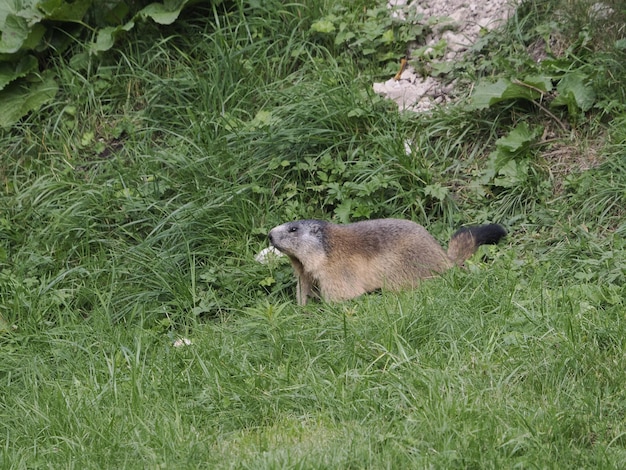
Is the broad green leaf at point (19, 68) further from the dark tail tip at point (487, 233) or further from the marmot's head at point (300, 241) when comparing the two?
the dark tail tip at point (487, 233)

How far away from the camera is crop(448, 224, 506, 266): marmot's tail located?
271 inches

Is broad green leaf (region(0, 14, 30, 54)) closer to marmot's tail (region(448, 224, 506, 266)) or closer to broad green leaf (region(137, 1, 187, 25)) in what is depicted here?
broad green leaf (region(137, 1, 187, 25))

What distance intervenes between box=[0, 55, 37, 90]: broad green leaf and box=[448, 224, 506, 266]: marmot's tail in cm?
447

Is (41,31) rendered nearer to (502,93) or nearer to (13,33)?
(13,33)

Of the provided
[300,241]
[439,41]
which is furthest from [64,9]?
[300,241]

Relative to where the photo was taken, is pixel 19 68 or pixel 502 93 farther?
pixel 19 68

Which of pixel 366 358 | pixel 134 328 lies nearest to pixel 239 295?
pixel 134 328

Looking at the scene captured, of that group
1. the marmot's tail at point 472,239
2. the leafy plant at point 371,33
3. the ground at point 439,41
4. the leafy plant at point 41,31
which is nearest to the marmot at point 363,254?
the marmot's tail at point 472,239

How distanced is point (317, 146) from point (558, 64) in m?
2.03

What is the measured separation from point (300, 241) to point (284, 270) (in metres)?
0.54

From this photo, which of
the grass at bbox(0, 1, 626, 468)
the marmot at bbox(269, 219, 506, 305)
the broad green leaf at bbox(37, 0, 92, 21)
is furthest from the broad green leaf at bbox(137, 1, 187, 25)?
the marmot at bbox(269, 219, 506, 305)

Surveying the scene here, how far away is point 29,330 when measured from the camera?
6793mm

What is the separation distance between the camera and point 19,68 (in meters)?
9.06

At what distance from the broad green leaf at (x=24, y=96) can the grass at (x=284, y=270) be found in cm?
13
